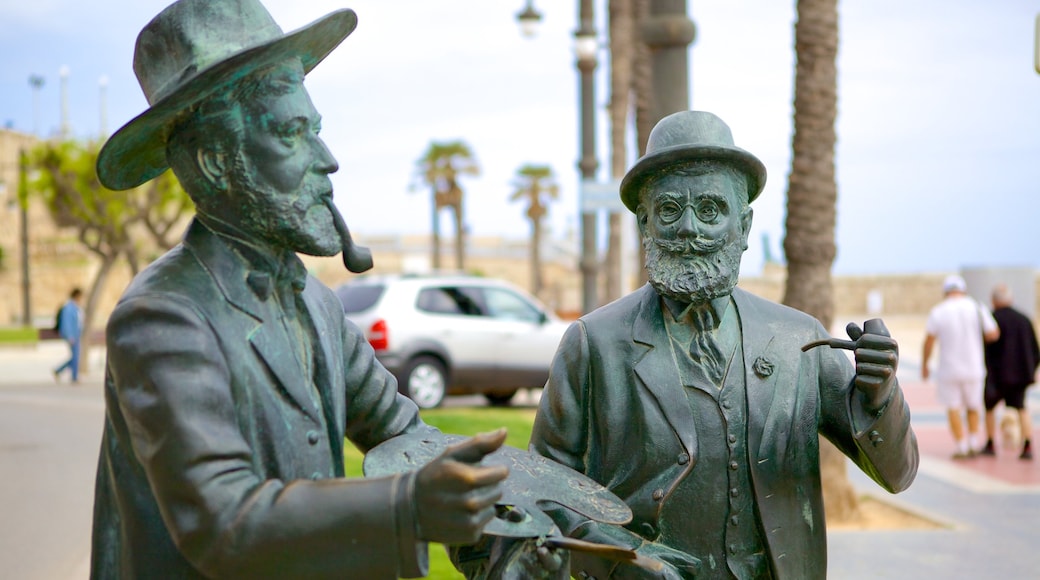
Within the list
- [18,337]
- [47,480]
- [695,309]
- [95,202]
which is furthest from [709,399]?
[18,337]

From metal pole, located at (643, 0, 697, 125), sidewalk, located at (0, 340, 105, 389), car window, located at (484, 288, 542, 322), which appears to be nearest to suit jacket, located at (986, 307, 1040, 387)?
metal pole, located at (643, 0, 697, 125)

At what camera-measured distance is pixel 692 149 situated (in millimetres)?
3057

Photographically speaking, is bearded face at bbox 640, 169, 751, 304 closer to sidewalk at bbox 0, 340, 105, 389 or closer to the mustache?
the mustache

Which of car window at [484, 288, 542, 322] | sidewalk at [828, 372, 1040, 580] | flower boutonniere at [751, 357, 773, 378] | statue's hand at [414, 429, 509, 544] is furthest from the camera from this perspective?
car window at [484, 288, 542, 322]

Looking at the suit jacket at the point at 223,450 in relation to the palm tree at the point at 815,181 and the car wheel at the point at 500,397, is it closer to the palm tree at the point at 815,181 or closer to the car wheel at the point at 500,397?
the palm tree at the point at 815,181

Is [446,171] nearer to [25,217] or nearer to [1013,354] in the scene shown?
[25,217]

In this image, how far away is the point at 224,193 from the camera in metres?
2.07

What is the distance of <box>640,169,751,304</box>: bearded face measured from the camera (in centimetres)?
304

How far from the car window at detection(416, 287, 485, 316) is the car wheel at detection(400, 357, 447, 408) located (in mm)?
687

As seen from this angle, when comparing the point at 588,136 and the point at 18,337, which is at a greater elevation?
the point at 588,136

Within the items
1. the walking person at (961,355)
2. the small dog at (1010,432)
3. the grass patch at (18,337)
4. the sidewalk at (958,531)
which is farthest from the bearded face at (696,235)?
the grass patch at (18,337)

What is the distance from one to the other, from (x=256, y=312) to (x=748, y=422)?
4.66ft

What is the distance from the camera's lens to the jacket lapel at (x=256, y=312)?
2055 millimetres

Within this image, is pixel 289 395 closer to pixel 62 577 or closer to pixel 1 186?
pixel 62 577
